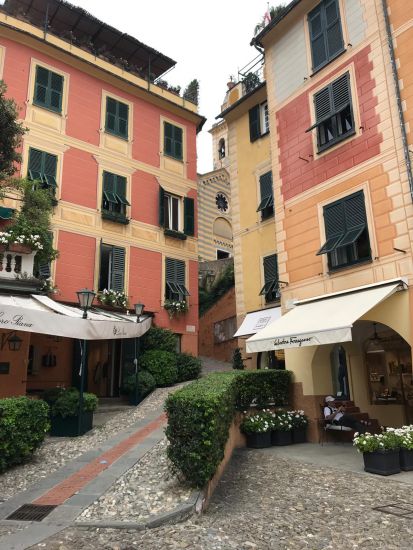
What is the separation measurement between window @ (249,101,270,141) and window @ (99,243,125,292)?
7.32 m

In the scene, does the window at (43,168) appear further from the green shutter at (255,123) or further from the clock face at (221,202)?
the clock face at (221,202)

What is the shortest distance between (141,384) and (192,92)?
49.7 ft

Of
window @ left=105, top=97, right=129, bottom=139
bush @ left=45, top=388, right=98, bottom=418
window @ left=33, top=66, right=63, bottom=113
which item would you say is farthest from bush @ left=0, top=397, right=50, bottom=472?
window @ left=105, top=97, right=129, bottom=139

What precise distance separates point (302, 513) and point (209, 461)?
1.40m

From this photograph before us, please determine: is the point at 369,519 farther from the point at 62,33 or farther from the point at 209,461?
the point at 62,33

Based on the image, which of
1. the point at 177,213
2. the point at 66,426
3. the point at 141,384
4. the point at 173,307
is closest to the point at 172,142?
the point at 177,213

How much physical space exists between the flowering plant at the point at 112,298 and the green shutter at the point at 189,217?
15.8ft

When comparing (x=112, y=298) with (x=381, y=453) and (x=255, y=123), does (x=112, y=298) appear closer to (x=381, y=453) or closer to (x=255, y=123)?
(x=255, y=123)

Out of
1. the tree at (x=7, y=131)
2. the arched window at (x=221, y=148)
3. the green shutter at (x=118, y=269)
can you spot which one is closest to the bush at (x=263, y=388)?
the tree at (x=7, y=131)

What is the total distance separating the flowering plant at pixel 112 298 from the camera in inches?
667

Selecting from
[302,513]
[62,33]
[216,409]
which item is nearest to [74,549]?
[216,409]

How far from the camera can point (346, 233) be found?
11070 millimetres

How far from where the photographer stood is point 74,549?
478cm

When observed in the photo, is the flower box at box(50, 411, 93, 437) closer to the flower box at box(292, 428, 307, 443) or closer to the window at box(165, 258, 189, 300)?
the flower box at box(292, 428, 307, 443)
